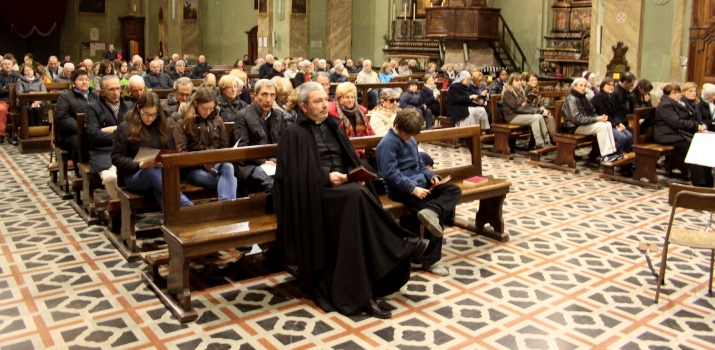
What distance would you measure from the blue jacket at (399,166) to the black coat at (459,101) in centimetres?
507

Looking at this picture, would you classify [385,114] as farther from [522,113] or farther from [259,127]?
[522,113]

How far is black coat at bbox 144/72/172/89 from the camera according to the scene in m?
13.0

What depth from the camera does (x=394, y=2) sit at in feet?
68.7

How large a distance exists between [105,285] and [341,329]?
1.78 meters

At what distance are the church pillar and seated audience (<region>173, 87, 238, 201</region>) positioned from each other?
1609cm

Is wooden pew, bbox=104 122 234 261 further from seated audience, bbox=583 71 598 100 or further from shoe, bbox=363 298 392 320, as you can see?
seated audience, bbox=583 71 598 100

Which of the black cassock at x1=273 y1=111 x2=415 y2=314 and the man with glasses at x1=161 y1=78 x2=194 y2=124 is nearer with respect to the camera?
the black cassock at x1=273 y1=111 x2=415 y2=314

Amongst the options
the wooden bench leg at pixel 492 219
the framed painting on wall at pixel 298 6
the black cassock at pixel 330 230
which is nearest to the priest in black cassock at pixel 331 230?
the black cassock at pixel 330 230

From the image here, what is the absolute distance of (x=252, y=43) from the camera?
25.0 m

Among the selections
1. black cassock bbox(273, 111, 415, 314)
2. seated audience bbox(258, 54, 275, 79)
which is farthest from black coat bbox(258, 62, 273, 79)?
black cassock bbox(273, 111, 415, 314)

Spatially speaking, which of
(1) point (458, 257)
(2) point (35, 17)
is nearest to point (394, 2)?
(2) point (35, 17)

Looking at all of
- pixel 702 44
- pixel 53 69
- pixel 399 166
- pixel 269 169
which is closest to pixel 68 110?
pixel 269 169

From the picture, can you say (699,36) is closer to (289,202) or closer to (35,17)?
(289,202)

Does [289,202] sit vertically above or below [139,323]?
above
